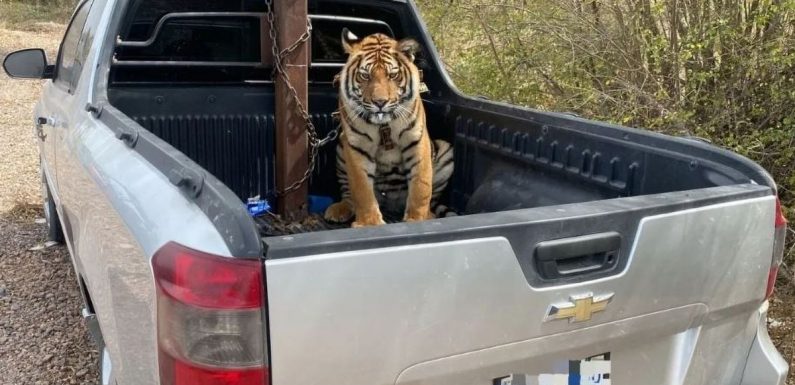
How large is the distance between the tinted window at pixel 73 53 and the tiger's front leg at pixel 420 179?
68.7 inches

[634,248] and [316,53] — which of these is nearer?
[634,248]

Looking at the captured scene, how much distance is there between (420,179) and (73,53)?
2.04 meters

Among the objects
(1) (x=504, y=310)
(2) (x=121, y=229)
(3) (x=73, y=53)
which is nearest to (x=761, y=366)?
(1) (x=504, y=310)

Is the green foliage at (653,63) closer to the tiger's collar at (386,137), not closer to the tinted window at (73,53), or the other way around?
the tiger's collar at (386,137)

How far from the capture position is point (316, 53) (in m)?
4.38

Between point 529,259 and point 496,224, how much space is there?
0.13m

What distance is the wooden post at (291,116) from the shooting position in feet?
12.2

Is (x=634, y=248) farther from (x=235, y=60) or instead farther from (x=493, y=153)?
(x=235, y=60)

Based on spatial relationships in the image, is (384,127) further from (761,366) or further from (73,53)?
(761,366)

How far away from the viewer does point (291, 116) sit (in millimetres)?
3891

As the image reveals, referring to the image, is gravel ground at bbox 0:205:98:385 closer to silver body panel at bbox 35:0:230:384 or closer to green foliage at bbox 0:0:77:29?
silver body panel at bbox 35:0:230:384

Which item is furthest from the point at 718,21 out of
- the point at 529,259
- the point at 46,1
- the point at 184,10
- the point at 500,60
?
the point at 46,1

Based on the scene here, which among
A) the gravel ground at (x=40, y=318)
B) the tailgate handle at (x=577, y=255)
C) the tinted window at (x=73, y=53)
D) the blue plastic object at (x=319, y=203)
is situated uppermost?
the tinted window at (x=73, y=53)

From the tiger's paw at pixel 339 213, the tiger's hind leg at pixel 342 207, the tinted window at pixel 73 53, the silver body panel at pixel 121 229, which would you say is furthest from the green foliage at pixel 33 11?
the silver body panel at pixel 121 229
